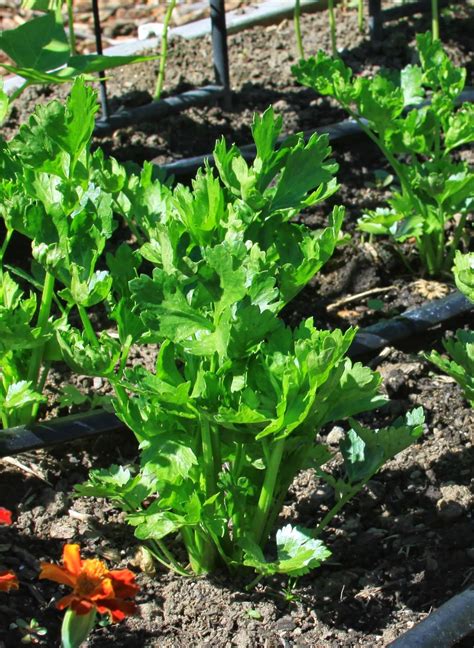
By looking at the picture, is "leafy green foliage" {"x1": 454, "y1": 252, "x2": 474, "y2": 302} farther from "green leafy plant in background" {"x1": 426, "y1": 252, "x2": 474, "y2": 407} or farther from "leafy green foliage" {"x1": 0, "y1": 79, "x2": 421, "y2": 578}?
"leafy green foliage" {"x1": 0, "y1": 79, "x2": 421, "y2": 578}

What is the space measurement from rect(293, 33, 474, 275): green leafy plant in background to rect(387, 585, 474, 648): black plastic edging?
1.22 m

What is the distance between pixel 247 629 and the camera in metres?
1.75

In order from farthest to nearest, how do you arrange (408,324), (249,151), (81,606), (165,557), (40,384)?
(249,151) → (408,324) → (40,384) → (165,557) → (81,606)

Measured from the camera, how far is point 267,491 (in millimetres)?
1718

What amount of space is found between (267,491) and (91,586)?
34 centimetres

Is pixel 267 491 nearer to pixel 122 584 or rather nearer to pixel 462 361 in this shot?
pixel 122 584

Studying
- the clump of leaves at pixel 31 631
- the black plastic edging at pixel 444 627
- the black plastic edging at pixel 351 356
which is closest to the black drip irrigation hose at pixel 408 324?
the black plastic edging at pixel 351 356

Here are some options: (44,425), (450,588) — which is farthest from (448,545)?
(44,425)

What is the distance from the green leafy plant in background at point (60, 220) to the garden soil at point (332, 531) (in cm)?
23

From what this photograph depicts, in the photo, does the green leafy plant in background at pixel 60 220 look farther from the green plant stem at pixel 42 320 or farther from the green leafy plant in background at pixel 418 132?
the green leafy plant in background at pixel 418 132

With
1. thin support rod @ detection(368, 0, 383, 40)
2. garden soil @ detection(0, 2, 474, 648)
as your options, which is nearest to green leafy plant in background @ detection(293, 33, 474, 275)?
garden soil @ detection(0, 2, 474, 648)

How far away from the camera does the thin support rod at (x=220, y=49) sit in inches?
139

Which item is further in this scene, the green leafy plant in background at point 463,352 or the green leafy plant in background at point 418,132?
the green leafy plant in background at point 418,132

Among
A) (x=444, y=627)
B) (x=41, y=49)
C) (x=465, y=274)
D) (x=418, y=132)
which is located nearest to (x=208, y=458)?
(x=444, y=627)
